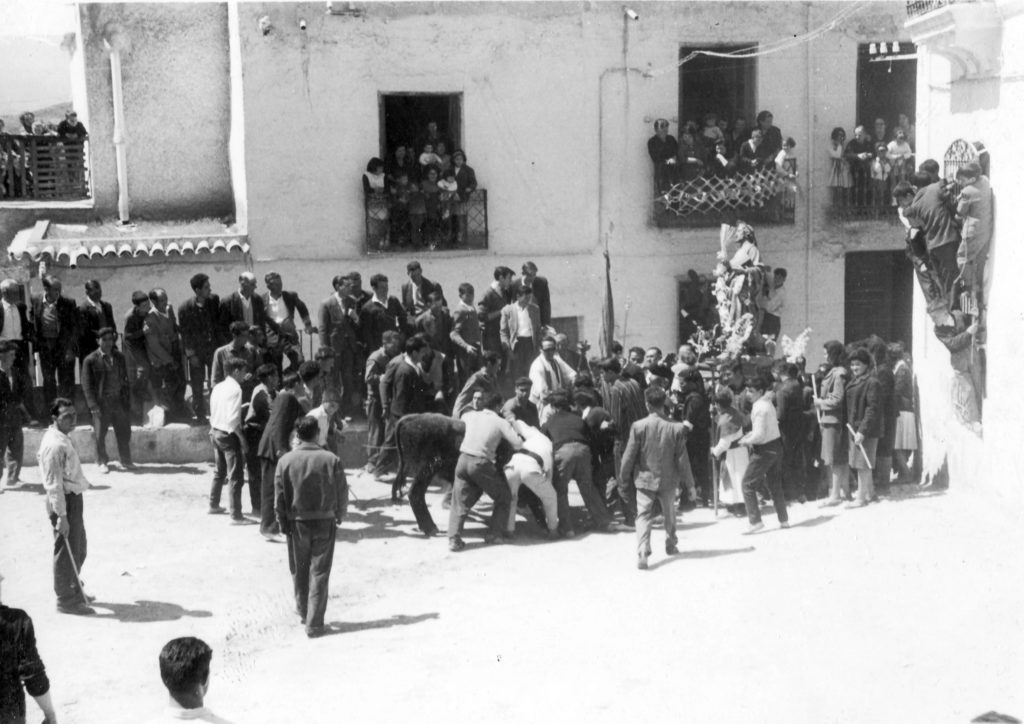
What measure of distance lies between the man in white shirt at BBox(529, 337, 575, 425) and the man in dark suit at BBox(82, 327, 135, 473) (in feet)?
14.1

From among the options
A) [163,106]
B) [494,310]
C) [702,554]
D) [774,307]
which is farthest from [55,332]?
[774,307]

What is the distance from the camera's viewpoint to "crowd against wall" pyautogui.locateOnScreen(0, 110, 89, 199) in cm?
1716

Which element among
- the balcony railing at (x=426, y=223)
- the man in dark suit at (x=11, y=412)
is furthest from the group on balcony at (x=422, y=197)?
the man in dark suit at (x=11, y=412)

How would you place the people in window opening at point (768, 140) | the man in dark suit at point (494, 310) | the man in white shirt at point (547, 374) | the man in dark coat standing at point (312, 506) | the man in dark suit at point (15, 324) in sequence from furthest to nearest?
1. the people in window opening at point (768, 140)
2. the man in dark suit at point (494, 310)
3. the man in dark suit at point (15, 324)
4. the man in white shirt at point (547, 374)
5. the man in dark coat standing at point (312, 506)

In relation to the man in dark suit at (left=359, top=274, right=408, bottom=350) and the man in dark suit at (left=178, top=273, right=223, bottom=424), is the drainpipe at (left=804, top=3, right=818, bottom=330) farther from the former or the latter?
the man in dark suit at (left=178, top=273, right=223, bottom=424)

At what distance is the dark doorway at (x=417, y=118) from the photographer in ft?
59.4

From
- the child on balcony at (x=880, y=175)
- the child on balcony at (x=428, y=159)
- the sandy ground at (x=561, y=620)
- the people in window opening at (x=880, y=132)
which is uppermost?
the people in window opening at (x=880, y=132)

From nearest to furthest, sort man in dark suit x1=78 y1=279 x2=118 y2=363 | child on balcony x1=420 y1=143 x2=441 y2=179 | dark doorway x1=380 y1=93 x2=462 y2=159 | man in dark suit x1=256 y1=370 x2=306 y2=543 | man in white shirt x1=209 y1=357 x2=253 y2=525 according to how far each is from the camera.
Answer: man in dark suit x1=256 y1=370 x2=306 y2=543 → man in white shirt x1=209 y1=357 x2=253 y2=525 → man in dark suit x1=78 y1=279 x2=118 y2=363 → child on balcony x1=420 y1=143 x2=441 y2=179 → dark doorway x1=380 y1=93 x2=462 y2=159

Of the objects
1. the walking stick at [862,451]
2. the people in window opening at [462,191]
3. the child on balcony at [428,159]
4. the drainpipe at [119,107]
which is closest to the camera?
the walking stick at [862,451]

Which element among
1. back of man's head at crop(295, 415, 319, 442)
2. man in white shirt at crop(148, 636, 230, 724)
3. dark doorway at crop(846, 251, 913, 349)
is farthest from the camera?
dark doorway at crop(846, 251, 913, 349)

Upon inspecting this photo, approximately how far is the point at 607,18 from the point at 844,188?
425 centimetres

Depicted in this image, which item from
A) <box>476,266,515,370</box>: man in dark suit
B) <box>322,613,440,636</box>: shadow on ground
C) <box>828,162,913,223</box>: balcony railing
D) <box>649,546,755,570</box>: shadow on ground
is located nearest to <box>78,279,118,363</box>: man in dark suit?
<box>476,266,515,370</box>: man in dark suit

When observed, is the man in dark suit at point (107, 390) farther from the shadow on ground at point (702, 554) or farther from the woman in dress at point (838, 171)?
the woman in dress at point (838, 171)

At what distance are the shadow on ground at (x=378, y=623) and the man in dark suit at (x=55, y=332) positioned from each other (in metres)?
5.86
